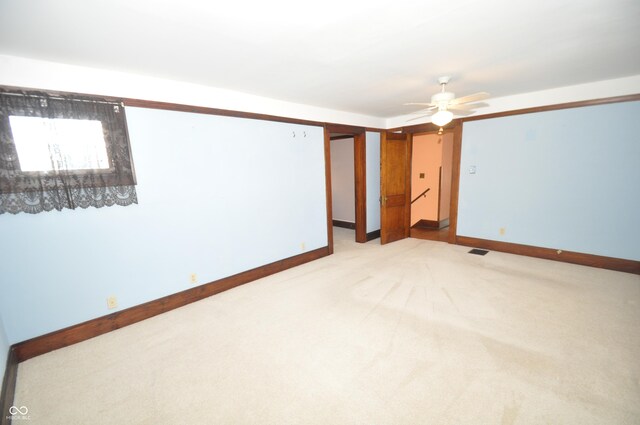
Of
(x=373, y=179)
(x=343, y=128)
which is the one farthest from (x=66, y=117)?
(x=373, y=179)

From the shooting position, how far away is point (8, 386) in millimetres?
1800

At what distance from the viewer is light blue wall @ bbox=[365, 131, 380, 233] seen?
206 inches

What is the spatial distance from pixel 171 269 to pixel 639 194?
19.2ft

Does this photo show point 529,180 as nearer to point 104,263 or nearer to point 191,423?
point 191,423

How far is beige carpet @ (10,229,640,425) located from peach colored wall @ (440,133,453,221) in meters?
3.31

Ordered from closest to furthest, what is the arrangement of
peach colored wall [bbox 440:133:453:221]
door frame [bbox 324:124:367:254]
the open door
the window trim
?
the window trim, door frame [bbox 324:124:367:254], the open door, peach colored wall [bbox 440:133:453:221]

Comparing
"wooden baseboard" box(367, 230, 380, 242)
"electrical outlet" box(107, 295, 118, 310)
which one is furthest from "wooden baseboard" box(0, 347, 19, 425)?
"wooden baseboard" box(367, 230, 380, 242)

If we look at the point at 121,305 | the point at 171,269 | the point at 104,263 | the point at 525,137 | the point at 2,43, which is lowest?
the point at 121,305

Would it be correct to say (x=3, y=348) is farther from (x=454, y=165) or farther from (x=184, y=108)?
(x=454, y=165)

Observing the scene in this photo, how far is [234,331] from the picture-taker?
248 centimetres

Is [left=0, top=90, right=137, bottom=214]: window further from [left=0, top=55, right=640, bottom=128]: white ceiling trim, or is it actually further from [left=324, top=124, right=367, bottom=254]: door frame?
[left=324, top=124, right=367, bottom=254]: door frame

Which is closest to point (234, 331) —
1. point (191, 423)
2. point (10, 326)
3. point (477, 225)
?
point (191, 423)

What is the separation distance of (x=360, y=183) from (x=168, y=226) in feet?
11.4

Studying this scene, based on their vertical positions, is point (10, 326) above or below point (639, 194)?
below
